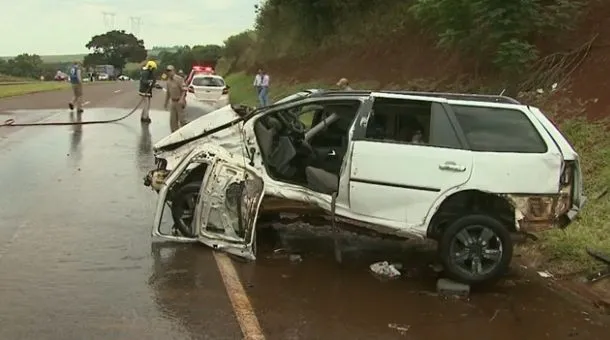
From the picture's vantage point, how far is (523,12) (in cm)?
1428

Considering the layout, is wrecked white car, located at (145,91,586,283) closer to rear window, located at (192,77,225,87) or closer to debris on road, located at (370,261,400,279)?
debris on road, located at (370,261,400,279)

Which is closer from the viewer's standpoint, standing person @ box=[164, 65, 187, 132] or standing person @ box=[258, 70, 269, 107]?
standing person @ box=[164, 65, 187, 132]

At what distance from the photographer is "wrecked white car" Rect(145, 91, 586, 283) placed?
23.4ft

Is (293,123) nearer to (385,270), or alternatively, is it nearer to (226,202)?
(226,202)

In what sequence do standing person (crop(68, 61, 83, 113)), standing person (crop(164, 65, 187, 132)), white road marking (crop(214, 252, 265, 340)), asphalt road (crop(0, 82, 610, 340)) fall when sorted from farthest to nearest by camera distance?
standing person (crop(68, 61, 83, 113)) → standing person (crop(164, 65, 187, 132)) → asphalt road (crop(0, 82, 610, 340)) → white road marking (crop(214, 252, 265, 340))

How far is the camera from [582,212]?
30.0 feet

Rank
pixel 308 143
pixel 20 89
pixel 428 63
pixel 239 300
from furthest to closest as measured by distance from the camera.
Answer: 1. pixel 20 89
2. pixel 428 63
3. pixel 308 143
4. pixel 239 300

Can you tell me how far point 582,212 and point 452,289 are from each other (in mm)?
3051

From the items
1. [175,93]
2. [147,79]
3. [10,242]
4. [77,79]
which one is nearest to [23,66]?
[77,79]

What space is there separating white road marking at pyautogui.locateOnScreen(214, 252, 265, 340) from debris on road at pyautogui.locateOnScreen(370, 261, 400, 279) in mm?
1446

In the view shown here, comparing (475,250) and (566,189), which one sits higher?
(566,189)

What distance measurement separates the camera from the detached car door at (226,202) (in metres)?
7.59

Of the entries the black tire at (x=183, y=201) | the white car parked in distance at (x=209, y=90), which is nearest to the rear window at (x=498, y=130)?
the black tire at (x=183, y=201)

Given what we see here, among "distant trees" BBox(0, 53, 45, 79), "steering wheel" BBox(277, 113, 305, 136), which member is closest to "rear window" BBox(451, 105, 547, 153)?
"steering wheel" BBox(277, 113, 305, 136)
